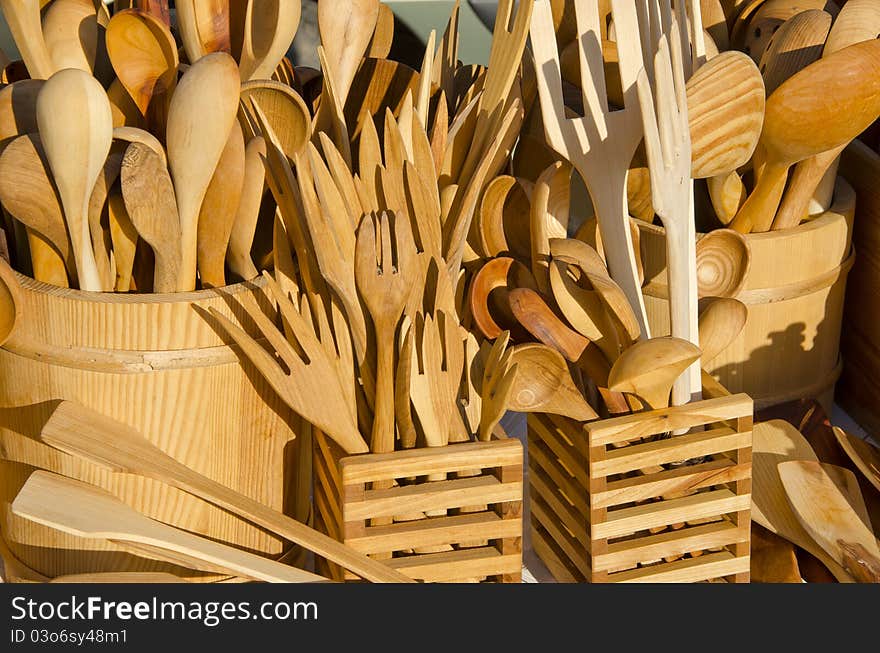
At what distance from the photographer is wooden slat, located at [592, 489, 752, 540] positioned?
537 mm

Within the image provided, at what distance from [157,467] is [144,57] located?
208 mm

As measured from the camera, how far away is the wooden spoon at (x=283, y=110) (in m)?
Result: 0.54

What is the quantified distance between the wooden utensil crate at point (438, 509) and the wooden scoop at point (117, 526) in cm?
4

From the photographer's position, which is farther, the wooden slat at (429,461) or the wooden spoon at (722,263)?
the wooden spoon at (722,263)

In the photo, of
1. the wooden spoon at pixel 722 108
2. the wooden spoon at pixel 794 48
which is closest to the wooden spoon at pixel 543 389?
the wooden spoon at pixel 722 108

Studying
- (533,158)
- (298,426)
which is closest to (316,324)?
(298,426)

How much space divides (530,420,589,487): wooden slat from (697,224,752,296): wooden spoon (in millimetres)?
110

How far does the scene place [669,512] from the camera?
0.54 meters

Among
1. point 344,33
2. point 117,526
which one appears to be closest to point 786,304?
point 344,33

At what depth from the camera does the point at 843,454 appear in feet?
2.13

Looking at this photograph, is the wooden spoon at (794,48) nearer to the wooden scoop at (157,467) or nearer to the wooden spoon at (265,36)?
the wooden spoon at (265,36)

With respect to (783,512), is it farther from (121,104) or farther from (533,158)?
(121,104)

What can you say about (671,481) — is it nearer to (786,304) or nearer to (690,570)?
(690,570)
